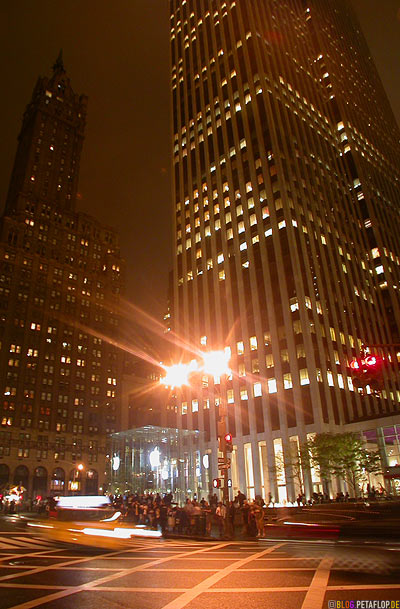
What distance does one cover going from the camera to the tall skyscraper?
59312 millimetres

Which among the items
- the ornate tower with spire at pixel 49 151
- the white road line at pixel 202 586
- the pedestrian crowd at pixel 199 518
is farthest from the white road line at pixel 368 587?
the ornate tower with spire at pixel 49 151

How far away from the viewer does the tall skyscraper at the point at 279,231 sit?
2335 inches

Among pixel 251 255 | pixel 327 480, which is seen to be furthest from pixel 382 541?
pixel 251 255

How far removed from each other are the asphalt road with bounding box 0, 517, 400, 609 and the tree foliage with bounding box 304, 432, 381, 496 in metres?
34.1

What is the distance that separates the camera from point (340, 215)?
7950 centimetres

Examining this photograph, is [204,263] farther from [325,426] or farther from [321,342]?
[325,426]

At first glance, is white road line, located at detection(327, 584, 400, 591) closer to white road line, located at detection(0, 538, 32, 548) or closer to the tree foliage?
white road line, located at detection(0, 538, 32, 548)

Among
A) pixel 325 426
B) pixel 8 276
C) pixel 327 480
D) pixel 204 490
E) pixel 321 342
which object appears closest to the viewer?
pixel 327 480

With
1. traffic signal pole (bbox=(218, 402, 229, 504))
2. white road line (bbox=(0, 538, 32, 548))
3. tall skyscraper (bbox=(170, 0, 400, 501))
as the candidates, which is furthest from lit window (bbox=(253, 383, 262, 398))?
white road line (bbox=(0, 538, 32, 548))

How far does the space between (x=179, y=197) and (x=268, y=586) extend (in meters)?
88.0

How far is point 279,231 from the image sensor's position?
66.2 m

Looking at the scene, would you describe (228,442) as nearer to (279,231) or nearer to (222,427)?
(222,427)

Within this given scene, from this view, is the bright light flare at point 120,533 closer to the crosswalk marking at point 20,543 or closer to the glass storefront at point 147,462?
the crosswalk marking at point 20,543

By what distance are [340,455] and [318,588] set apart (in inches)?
1673
